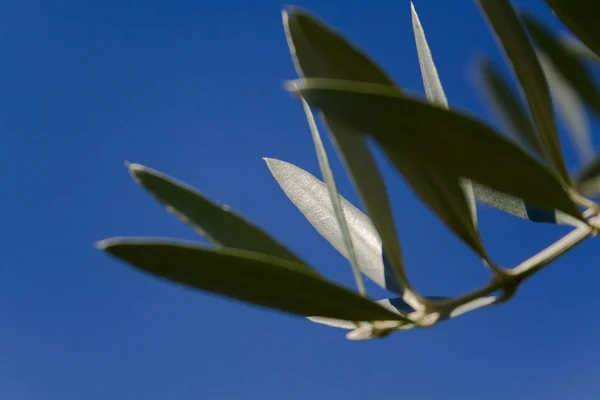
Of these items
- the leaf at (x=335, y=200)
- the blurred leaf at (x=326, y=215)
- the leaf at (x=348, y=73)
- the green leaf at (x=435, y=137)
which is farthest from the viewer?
the blurred leaf at (x=326, y=215)

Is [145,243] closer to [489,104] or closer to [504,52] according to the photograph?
[504,52]

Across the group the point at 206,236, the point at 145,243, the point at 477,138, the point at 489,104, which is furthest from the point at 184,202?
the point at 489,104

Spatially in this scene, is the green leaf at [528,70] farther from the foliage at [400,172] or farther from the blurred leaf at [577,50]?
the blurred leaf at [577,50]

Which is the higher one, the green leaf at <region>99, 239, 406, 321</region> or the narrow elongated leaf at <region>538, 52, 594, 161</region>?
the narrow elongated leaf at <region>538, 52, 594, 161</region>

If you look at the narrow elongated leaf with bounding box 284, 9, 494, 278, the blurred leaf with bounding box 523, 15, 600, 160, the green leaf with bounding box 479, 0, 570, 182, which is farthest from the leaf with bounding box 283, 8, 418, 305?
the blurred leaf with bounding box 523, 15, 600, 160

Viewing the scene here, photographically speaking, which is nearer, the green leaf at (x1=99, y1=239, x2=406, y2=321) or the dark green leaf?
the green leaf at (x1=99, y1=239, x2=406, y2=321)

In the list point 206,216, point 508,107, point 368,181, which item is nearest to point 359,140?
point 368,181

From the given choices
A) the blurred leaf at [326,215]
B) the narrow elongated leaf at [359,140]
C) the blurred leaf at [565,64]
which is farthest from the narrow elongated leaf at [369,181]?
the blurred leaf at [565,64]

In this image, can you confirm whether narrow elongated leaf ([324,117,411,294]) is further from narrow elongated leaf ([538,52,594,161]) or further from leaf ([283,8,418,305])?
narrow elongated leaf ([538,52,594,161])

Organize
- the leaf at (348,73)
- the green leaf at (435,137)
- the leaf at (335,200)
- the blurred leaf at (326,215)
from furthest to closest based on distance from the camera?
the blurred leaf at (326,215), the leaf at (335,200), the leaf at (348,73), the green leaf at (435,137)
